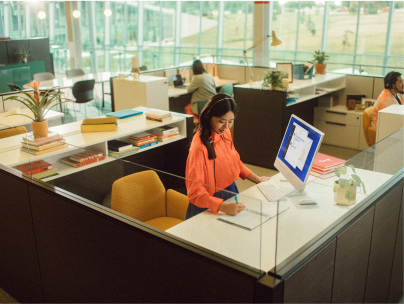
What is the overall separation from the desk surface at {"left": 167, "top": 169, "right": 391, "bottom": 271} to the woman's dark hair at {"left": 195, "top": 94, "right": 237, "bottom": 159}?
1.65ft

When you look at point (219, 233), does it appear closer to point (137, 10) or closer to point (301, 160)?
point (301, 160)

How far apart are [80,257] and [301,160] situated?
1.31 metres

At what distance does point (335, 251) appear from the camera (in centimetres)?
167

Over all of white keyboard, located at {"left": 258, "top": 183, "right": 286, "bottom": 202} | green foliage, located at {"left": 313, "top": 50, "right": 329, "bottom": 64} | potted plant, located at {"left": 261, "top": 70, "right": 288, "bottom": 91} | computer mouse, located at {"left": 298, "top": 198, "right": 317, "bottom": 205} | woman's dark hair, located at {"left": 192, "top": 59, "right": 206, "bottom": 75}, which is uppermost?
green foliage, located at {"left": 313, "top": 50, "right": 329, "bottom": 64}

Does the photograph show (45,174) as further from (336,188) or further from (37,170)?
(336,188)

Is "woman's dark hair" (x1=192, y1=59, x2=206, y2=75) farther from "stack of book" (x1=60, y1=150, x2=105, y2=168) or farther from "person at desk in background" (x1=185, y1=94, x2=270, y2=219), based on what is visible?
"person at desk in background" (x1=185, y1=94, x2=270, y2=219)

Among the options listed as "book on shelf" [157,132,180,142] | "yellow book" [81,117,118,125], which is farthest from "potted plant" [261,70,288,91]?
"yellow book" [81,117,118,125]

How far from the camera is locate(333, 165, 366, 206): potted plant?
188 cm

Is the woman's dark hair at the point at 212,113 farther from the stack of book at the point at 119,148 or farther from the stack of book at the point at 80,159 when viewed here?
the stack of book at the point at 119,148

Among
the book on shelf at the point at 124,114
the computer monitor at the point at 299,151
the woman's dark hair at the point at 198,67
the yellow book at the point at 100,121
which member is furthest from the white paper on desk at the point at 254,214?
the woman's dark hair at the point at 198,67

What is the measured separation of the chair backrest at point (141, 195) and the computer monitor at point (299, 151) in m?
0.77

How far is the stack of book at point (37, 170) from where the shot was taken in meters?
2.36

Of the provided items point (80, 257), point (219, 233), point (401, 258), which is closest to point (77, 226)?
point (80, 257)

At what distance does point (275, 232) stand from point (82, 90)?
600 cm
